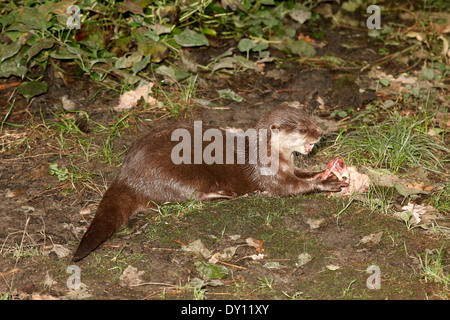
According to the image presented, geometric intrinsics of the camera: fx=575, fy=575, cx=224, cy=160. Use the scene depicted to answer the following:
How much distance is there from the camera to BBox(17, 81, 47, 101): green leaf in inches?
158

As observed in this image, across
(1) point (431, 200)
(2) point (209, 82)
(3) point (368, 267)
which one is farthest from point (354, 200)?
(2) point (209, 82)

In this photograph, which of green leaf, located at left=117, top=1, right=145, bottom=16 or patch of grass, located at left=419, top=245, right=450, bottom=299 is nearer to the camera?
patch of grass, located at left=419, top=245, right=450, bottom=299

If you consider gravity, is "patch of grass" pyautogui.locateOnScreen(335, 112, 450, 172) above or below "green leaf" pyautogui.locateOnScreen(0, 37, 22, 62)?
below

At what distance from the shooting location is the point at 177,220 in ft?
9.86

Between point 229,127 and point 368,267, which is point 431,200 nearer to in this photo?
point 368,267

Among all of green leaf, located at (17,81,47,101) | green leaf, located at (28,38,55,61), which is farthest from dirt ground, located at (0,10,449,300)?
green leaf, located at (28,38,55,61)

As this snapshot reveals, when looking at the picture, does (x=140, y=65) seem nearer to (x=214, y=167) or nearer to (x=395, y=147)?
(x=214, y=167)

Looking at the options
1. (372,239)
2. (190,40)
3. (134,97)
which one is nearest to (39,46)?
(134,97)

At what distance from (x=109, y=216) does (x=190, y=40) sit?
1897 mm

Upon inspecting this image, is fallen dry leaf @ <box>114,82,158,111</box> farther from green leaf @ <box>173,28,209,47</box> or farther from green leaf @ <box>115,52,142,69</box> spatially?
green leaf @ <box>173,28,209,47</box>

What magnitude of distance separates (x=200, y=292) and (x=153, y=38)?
7.73 ft

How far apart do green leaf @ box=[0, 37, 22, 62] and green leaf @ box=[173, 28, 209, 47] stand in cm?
111

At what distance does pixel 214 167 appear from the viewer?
10.6ft

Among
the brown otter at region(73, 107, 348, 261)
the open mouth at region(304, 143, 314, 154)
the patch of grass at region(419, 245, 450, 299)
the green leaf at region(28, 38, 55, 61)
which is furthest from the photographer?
the green leaf at region(28, 38, 55, 61)
